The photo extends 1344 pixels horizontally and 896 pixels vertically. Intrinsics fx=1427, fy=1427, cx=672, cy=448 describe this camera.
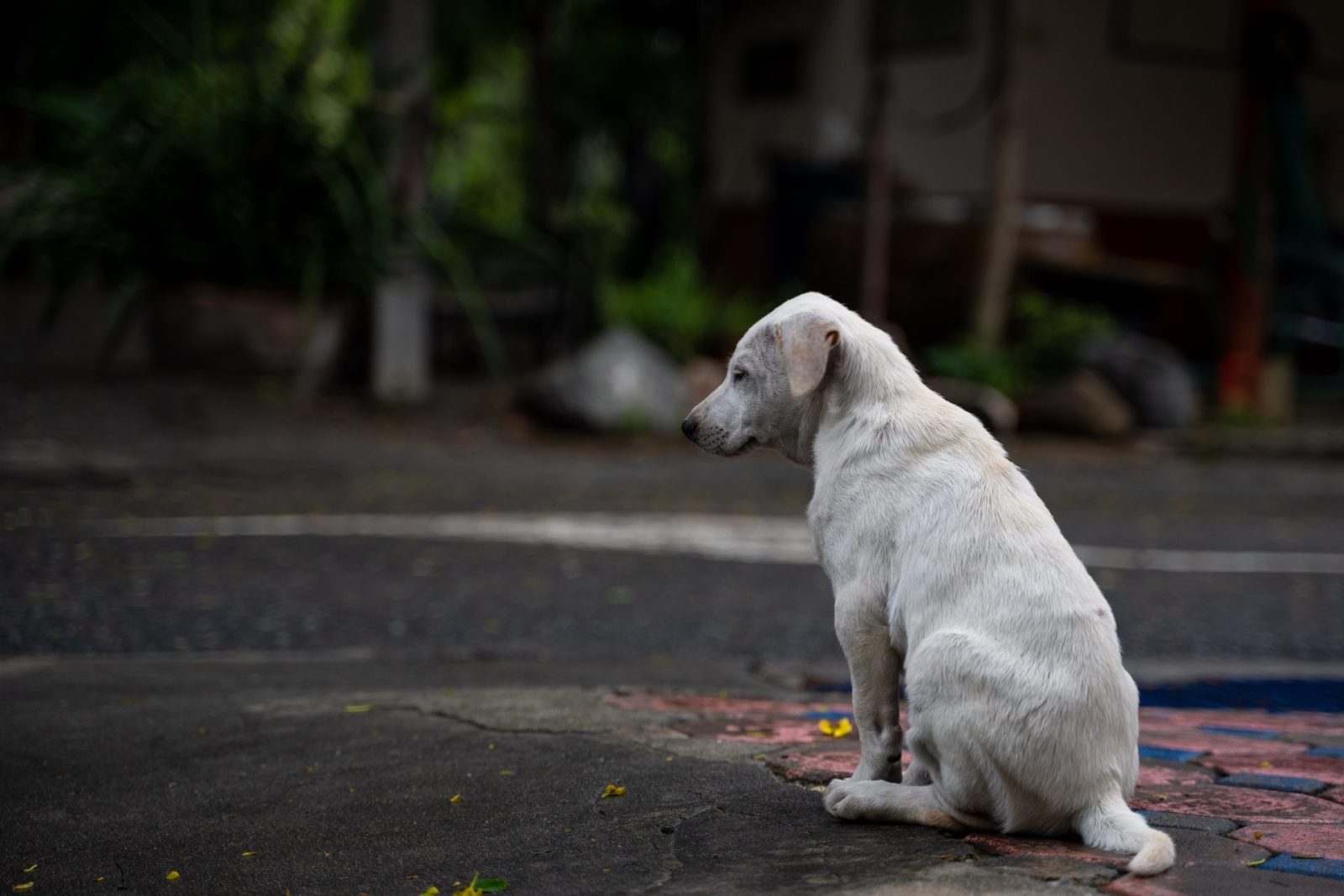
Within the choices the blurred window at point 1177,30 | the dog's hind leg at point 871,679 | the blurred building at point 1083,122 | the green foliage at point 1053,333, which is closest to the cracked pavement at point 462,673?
the dog's hind leg at point 871,679

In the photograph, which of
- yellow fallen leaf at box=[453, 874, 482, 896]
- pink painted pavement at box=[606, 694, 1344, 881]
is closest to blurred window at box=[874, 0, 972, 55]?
pink painted pavement at box=[606, 694, 1344, 881]

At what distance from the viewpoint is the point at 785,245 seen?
17453mm

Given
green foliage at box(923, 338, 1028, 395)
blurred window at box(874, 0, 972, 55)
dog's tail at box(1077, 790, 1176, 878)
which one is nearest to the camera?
dog's tail at box(1077, 790, 1176, 878)

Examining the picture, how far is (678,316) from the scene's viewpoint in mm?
13008

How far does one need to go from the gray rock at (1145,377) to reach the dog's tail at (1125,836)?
10.4 m

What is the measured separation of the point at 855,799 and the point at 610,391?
28.1ft

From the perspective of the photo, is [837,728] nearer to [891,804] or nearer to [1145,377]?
[891,804]

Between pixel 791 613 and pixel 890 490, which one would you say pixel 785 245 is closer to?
pixel 791 613

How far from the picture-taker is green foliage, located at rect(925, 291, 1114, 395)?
12.6 metres

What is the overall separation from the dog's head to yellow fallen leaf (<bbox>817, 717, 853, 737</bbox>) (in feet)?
2.80

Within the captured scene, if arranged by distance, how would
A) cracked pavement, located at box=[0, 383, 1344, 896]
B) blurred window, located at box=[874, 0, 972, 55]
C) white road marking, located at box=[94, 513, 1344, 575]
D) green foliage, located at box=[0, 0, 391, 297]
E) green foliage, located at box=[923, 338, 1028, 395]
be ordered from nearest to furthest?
cracked pavement, located at box=[0, 383, 1344, 896] → white road marking, located at box=[94, 513, 1344, 575] → green foliage, located at box=[0, 0, 391, 297] → green foliage, located at box=[923, 338, 1028, 395] → blurred window, located at box=[874, 0, 972, 55]

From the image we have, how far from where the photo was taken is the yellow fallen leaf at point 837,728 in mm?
3818

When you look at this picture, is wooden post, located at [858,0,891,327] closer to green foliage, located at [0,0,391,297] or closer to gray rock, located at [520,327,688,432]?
gray rock, located at [520,327,688,432]

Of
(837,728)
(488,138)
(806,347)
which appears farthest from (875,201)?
(488,138)
